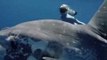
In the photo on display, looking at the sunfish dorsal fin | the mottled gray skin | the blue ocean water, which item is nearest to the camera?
the mottled gray skin

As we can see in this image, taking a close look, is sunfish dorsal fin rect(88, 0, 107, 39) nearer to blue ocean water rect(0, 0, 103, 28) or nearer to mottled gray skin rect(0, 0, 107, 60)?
mottled gray skin rect(0, 0, 107, 60)

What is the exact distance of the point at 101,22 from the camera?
2.89 metres

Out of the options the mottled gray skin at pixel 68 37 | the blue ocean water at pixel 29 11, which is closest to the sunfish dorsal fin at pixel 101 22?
the mottled gray skin at pixel 68 37

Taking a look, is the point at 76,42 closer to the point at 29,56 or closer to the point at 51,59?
the point at 51,59

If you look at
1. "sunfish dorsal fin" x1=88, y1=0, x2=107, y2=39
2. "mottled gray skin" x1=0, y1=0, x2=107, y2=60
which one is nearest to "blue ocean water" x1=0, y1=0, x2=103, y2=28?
"sunfish dorsal fin" x1=88, y1=0, x2=107, y2=39

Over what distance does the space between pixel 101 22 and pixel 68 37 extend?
45 centimetres

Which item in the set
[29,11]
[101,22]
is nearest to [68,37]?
[101,22]

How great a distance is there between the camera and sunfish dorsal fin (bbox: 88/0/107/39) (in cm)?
284

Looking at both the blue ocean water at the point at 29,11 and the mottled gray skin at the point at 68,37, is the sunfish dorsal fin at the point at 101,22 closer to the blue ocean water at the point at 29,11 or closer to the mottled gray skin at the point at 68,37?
→ the mottled gray skin at the point at 68,37

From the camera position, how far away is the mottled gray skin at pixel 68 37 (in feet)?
8.50

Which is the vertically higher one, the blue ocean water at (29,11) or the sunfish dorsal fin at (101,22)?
the blue ocean water at (29,11)

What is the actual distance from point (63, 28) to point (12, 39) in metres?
0.52

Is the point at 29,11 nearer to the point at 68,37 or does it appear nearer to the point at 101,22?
the point at 101,22

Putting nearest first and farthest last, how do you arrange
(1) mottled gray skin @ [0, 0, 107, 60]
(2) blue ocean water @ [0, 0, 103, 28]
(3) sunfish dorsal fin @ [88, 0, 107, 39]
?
(1) mottled gray skin @ [0, 0, 107, 60] → (3) sunfish dorsal fin @ [88, 0, 107, 39] → (2) blue ocean water @ [0, 0, 103, 28]
